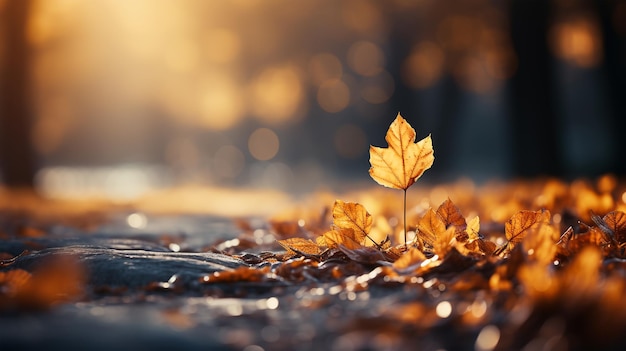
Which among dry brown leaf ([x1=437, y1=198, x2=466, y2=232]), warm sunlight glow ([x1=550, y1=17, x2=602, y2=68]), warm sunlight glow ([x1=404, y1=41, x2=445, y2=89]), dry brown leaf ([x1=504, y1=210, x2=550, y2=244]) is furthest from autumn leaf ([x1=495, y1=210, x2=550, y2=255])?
warm sunlight glow ([x1=404, y1=41, x2=445, y2=89])

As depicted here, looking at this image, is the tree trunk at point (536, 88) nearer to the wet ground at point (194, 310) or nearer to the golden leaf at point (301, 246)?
the golden leaf at point (301, 246)

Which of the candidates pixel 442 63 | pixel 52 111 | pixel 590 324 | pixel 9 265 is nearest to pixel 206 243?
pixel 9 265

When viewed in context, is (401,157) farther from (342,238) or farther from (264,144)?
(264,144)

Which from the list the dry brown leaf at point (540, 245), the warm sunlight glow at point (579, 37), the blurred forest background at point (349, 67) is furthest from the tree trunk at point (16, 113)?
the dry brown leaf at point (540, 245)

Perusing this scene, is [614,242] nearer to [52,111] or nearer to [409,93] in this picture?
[409,93]

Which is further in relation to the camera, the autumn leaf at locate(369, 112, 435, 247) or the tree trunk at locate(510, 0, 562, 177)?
the tree trunk at locate(510, 0, 562, 177)

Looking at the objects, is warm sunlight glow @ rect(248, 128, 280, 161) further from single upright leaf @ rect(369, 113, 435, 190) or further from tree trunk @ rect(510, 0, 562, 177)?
single upright leaf @ rect(369, 113, 435, 190)

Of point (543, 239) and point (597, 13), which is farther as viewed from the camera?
point (597, 13)
